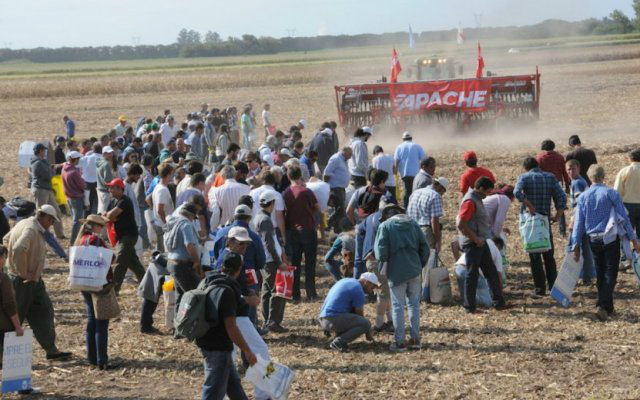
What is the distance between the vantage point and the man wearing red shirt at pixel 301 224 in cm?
1257

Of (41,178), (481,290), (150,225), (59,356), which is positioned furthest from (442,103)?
Result: (59,356)

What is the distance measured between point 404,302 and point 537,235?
8.57 feet

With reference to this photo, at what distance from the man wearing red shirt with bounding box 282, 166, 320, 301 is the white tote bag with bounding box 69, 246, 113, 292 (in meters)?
3.45

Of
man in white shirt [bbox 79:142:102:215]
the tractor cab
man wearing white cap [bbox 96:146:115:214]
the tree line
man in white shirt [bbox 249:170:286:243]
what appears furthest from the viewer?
the tree line

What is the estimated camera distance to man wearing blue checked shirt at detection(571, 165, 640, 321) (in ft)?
35.5

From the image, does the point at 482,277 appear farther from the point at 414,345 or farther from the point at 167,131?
the point at 167,131

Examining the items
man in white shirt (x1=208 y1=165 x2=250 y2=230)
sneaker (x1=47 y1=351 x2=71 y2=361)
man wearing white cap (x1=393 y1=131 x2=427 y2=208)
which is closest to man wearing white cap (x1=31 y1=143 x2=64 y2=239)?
man in white shirt (x1=208 y1=165 x2=250 y2=230)

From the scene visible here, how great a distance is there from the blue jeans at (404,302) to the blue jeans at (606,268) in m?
2.28

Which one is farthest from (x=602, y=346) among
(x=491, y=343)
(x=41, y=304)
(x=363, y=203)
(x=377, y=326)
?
(x=41, y=304)

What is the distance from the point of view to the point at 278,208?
1240 cm

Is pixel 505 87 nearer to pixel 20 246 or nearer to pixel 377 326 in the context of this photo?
pixel 377 326

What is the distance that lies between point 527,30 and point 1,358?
123 m

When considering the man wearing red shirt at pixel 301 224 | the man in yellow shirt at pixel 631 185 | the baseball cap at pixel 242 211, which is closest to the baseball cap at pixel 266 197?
the man wearing red shirt at pixel 301 224

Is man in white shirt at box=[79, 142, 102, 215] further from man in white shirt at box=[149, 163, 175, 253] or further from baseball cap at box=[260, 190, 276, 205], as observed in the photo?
baseball cap at box=[260, 190, 276, 205]
